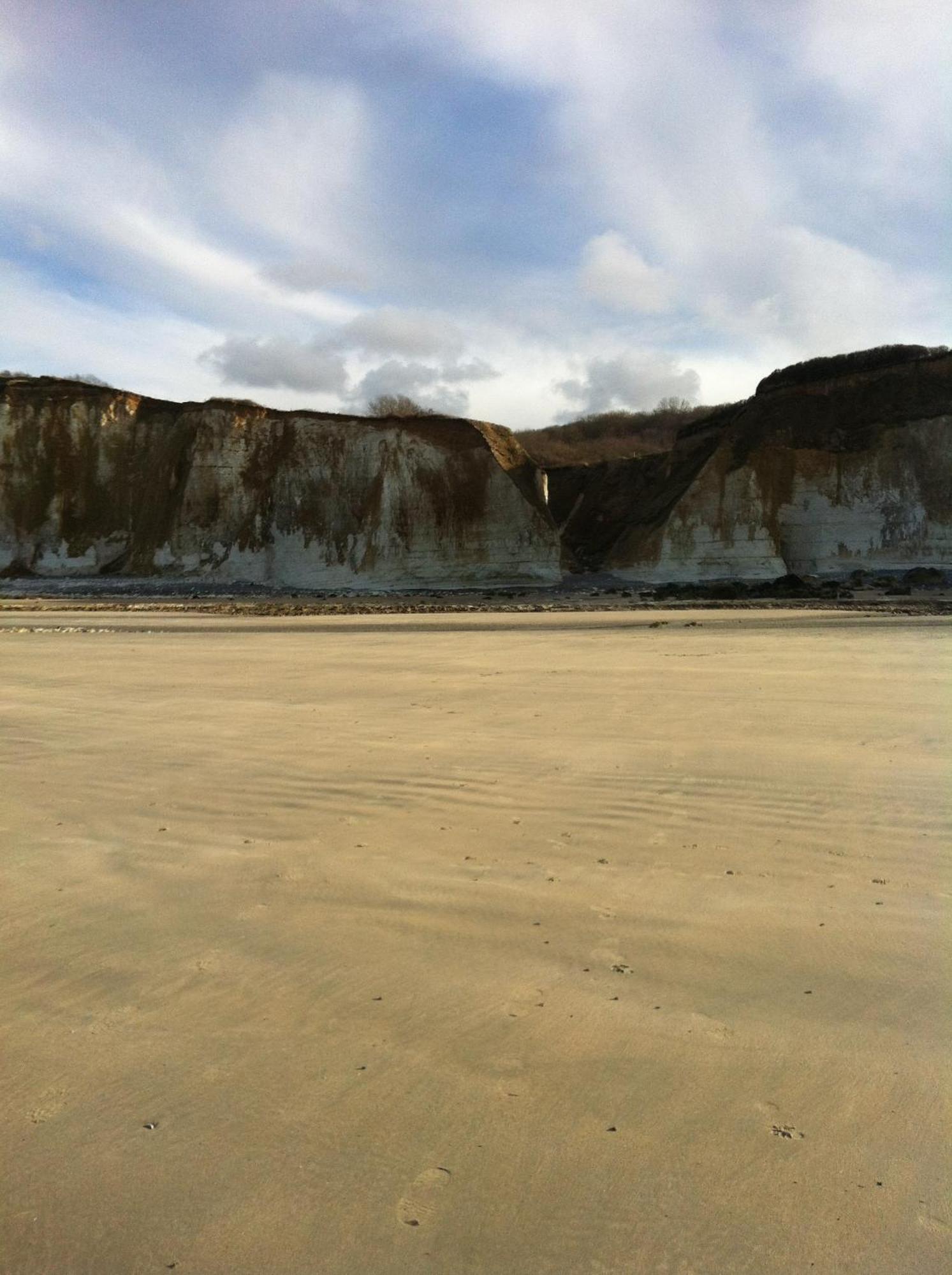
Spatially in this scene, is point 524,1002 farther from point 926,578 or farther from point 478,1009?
point 926,578

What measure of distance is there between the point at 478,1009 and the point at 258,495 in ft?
156

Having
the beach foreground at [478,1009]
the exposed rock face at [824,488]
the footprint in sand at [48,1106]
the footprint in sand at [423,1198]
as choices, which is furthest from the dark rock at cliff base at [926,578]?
the footprint in sand at [48,1106]

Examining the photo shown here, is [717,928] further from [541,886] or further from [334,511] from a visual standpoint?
[334,511]

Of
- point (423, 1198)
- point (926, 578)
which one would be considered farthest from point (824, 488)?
point (423, 1198)

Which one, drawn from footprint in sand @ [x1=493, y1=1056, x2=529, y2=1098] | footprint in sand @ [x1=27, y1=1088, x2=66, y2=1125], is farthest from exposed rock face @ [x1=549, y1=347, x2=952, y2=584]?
footprint in sand @ [x1=27, y1=1088, x2=66, y2=1125]

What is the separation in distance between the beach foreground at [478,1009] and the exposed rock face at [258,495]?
39.1m

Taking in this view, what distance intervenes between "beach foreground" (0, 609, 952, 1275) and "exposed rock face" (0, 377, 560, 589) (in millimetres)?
39089

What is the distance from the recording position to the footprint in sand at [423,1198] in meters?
1.79

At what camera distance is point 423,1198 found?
1.84 metres

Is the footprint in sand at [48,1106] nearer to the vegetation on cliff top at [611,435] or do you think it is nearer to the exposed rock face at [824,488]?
the exposed rock face at [824,488]

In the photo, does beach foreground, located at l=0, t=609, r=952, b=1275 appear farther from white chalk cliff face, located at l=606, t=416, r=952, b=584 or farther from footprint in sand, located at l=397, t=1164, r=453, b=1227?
white chalk cliff face, located at l=606, t=416, r=952, b=584

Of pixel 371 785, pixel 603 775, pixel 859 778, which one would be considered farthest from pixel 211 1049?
pixel 859 778

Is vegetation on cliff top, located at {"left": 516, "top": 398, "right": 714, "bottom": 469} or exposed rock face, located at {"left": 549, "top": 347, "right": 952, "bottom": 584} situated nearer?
exposed rock face, located at {"left": 549, "top": 347, "right": 952, "bottom": 584}

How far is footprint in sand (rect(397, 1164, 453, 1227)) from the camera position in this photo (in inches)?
70.5
